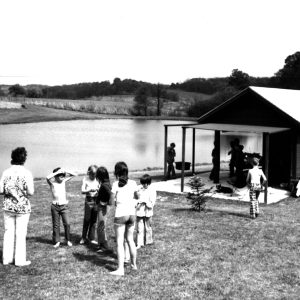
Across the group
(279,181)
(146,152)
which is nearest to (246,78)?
(146,152)

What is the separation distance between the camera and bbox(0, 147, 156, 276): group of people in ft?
25.5

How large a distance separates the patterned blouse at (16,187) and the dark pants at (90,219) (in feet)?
5.42

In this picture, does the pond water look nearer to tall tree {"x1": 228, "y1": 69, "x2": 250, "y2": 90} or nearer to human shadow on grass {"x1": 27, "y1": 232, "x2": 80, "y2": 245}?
human shadow on grass {"x1": 27, "y1": 232, "x2": 80, "y2": 245}

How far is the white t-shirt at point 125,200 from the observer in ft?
25.2

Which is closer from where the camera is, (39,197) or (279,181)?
(39,197)

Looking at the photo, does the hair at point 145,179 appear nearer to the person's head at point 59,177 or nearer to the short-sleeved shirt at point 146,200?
the short-sleeved shirt at point 146,200

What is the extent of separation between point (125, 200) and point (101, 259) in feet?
5.73

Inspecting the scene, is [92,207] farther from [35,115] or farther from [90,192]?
[35,115]

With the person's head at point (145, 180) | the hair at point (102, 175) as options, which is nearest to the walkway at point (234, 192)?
the person's head at point (145, 180)

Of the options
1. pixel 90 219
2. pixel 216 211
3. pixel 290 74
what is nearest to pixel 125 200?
pixel 90 219

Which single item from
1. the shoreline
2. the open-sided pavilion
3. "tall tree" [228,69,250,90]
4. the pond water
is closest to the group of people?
the open-sided pavilion

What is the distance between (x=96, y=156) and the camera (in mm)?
37281

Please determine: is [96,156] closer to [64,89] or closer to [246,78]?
[246,78]

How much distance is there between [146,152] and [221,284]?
32466 millimetres
